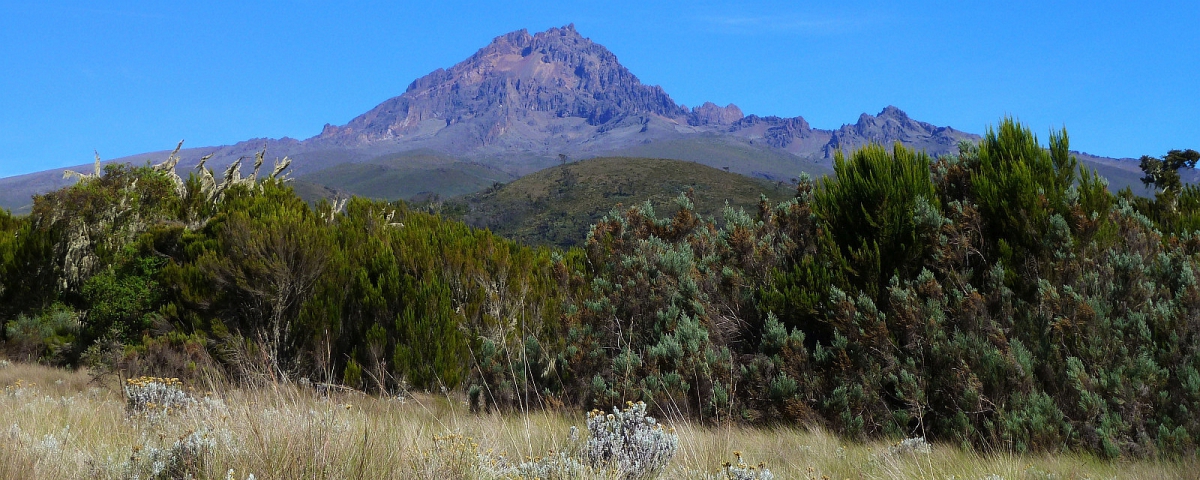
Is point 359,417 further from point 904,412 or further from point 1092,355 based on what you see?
point 1092,355

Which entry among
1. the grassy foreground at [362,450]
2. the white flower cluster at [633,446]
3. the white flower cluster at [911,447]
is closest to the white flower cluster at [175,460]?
the grassy foreground at [362,450]

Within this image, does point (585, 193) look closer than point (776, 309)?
No

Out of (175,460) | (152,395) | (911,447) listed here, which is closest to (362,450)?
(175,460)

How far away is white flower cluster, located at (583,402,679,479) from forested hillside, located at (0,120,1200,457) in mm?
1547

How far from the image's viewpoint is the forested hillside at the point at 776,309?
4812mm

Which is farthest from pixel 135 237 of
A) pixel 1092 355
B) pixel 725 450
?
pixel 1092 355

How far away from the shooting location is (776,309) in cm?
605

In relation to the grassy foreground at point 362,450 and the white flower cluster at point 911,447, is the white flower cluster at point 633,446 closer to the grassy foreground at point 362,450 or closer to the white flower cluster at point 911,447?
the grassy foreground at point 362,450

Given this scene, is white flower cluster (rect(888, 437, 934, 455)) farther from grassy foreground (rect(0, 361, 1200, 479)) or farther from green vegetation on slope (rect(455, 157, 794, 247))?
green vegetation on slope (rect(455, 157, 794, 247))

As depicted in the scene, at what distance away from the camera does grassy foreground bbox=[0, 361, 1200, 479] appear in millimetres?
3027

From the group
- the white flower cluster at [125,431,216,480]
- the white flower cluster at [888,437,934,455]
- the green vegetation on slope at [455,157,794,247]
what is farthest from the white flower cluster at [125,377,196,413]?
the green vegetation on slope at [455,157,794,247]

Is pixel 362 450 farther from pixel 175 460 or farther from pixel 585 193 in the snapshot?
pixel 585 193

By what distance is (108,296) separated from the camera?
9.01 meters

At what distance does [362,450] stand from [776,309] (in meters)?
3.88
